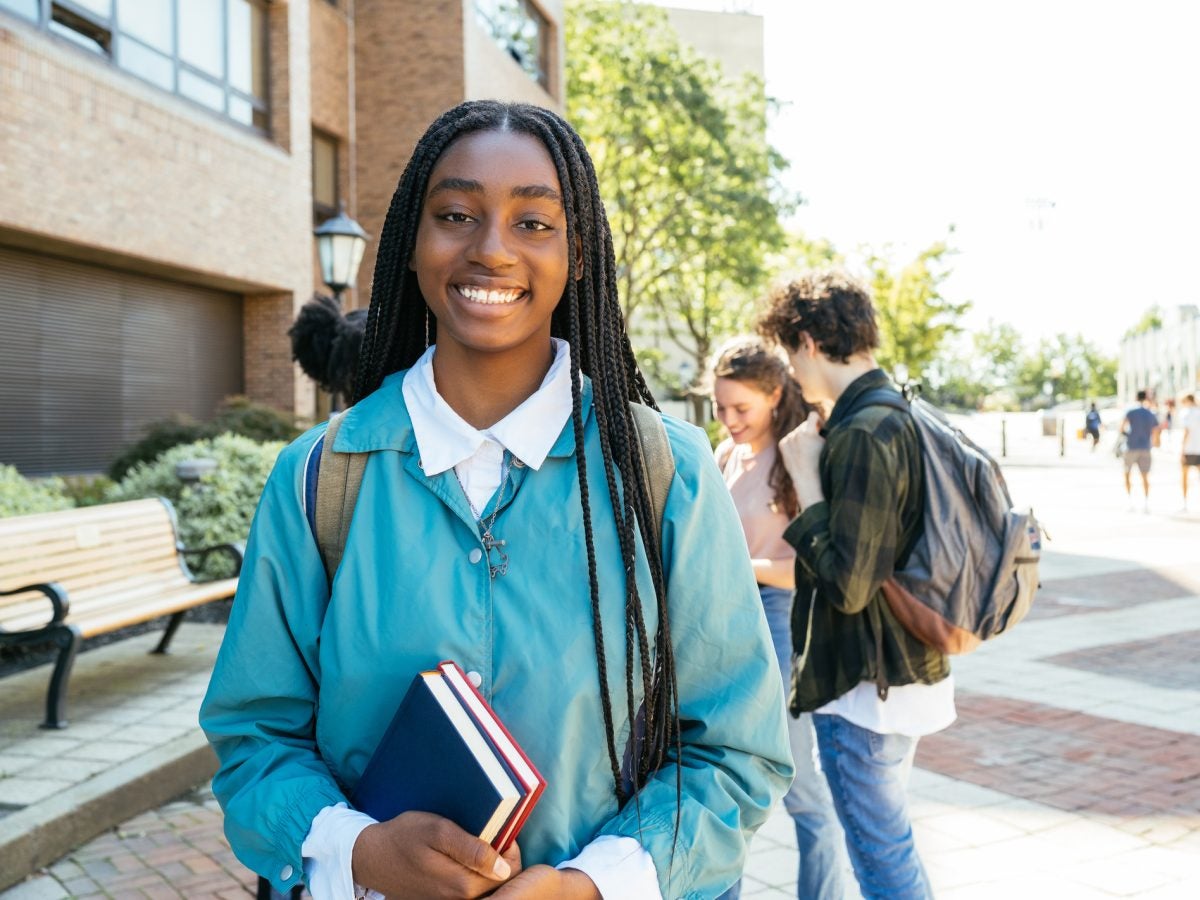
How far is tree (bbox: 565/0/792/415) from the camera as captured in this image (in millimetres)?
25172

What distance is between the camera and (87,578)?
6.48 m

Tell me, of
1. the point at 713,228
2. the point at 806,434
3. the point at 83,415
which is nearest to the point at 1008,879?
the point at 806,434

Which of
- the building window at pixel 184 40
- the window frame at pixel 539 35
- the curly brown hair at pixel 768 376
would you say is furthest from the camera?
the window frame at pixel 539 35

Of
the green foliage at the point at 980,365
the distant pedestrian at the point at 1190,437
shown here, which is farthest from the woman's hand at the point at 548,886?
the green foliage at the point at 980,365

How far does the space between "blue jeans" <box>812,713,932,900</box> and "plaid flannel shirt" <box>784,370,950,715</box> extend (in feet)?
0.47

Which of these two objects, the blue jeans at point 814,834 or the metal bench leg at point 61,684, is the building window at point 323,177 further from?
the blue jeans at point 814,834

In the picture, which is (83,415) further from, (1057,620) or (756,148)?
(756,148)

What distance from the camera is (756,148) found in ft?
86.3

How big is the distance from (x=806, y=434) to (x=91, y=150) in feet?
39.5

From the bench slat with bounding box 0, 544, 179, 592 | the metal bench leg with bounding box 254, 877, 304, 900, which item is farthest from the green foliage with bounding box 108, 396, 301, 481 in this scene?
the metal bench leg with bounding box 254, 877, 304, 900

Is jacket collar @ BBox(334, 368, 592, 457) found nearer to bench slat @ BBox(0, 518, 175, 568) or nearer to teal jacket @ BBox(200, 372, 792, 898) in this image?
teal jacket @ BBox(200, 372, 792, 898)

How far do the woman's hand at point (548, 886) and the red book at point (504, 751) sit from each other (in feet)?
0.15

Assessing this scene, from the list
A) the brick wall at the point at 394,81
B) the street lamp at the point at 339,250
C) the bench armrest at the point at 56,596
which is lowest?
the bench armrest at the point at 56,596

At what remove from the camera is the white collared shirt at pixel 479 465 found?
4.63 feet
